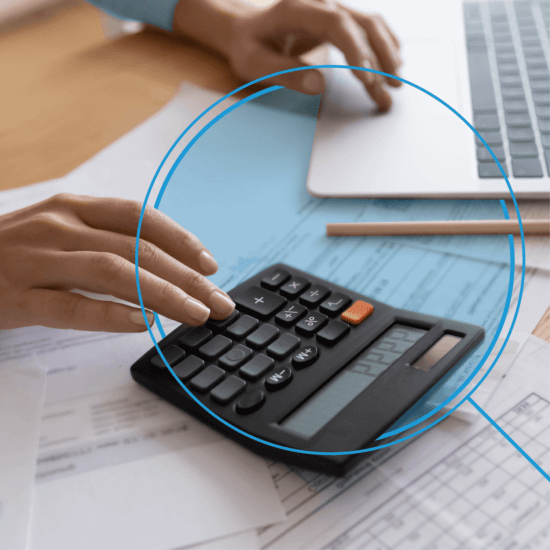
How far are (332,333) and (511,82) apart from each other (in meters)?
0.45

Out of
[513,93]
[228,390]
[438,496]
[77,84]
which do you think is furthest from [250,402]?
[77,84]

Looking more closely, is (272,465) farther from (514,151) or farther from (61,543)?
(514,151)

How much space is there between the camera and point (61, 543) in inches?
12.2

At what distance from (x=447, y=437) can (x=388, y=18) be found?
0.76 metres

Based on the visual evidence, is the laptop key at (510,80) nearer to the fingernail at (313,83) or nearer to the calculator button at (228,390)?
the fingernail at (313,83)

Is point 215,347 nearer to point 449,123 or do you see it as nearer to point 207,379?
point 207,379

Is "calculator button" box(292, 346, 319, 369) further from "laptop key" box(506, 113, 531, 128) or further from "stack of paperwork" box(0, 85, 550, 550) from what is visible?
"laptop key" box(506, 113, 531, 128)

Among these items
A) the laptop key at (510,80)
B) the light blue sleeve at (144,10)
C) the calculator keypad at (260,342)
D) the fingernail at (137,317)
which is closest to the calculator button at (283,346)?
the calculator keypad at (260,342)

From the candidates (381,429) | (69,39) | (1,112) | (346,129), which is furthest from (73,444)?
(69,39)

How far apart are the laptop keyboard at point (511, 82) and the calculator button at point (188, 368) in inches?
10.8

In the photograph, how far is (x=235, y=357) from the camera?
1.16ft

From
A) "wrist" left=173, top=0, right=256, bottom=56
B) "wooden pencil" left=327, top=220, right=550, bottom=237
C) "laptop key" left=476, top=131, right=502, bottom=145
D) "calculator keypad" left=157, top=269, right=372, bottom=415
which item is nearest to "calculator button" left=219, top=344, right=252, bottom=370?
"calculator keypad" left=157, top=269, right=372, bottom=415

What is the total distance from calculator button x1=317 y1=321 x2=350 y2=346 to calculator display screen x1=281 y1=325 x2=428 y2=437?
0.06 feet

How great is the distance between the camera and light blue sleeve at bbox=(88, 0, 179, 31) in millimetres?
863
